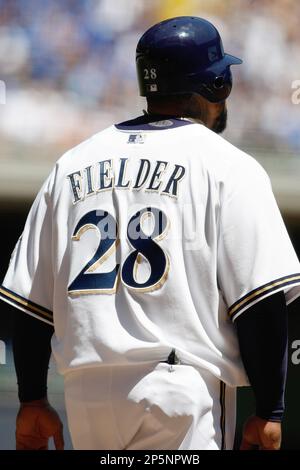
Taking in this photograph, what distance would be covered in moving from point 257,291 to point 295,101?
Result: 7.27 feet

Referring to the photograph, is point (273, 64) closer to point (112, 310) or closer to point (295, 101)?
point (295, 101)

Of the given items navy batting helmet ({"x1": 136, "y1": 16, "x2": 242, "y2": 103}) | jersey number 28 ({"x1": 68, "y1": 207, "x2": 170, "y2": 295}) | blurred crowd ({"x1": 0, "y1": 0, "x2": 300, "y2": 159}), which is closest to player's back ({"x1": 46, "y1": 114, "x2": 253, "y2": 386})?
jersey number 28 ({"x1": 68, "y1": 207, "x2": 170, "y2": 295})

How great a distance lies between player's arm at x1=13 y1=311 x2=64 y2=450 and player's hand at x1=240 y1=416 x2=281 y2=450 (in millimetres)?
426

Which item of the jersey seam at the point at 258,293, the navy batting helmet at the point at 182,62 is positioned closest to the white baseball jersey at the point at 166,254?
the jersey seam at the point at 258,293

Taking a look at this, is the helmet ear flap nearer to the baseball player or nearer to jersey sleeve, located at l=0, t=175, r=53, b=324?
the baseball player

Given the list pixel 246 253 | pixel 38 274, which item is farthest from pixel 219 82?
pixel 38 274

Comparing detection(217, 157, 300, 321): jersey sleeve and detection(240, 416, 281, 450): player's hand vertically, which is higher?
detection(217, 157, 300, 321): jersey sleeve

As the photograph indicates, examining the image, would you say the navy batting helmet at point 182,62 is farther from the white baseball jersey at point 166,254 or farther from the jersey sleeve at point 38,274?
the jersey sleeve at point 38,274

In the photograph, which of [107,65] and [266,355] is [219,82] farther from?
[107,65]

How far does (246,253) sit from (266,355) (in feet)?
0.70

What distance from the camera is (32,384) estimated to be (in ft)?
7.34

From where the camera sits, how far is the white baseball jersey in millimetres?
2055

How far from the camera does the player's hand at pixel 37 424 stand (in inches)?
87.5
